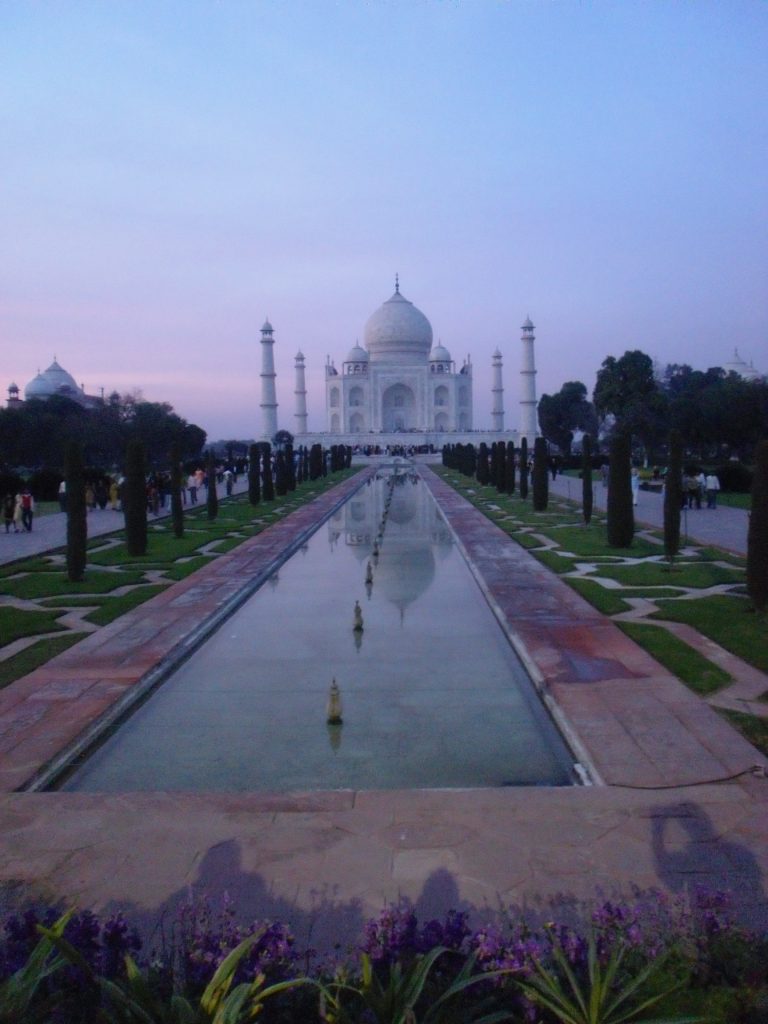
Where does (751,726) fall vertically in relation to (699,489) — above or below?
below

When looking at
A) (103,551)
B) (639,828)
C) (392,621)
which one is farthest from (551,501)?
(639,828)

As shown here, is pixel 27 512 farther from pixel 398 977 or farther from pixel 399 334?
pixel 399 334

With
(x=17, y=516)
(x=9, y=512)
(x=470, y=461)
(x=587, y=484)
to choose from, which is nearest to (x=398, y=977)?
(x=587, y=484)

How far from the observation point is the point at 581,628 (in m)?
6.89

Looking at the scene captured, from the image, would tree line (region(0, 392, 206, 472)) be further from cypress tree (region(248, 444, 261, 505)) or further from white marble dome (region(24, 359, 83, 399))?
white marble dome (region(24, 359, 83, 399))

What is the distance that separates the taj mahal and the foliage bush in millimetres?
52595

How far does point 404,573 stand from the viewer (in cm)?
1014

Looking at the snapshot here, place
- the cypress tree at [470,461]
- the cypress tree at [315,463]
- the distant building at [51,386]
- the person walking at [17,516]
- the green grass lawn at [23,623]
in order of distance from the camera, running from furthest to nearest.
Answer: the distant building at [51,386] → the cypress tree at [315,463] → the cypress tree at [470,461] → the person walking at [17,516] → the green grass lawn at [23,623]

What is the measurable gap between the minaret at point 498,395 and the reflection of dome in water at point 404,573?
44.6m

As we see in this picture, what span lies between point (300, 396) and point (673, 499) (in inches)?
1877

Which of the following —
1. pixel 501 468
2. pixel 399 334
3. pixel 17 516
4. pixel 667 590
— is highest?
pixel 399 334

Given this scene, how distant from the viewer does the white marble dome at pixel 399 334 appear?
58281 millimetres

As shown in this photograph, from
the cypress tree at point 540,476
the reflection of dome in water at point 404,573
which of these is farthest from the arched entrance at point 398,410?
the reflection of dome in water at point 404,573

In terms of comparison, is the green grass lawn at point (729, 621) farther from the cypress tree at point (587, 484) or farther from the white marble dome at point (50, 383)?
the white marble dome at point (50, 383)
